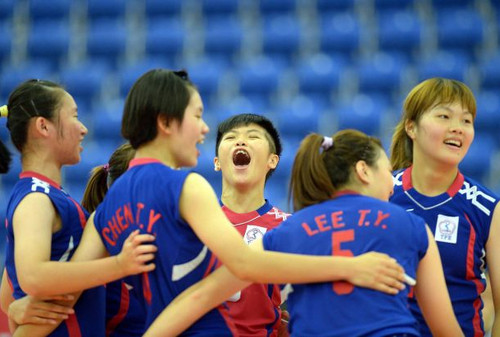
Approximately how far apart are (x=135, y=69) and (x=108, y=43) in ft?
2.05

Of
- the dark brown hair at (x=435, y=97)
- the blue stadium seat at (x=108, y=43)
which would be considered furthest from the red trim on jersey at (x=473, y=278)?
the blue stadium seat at (x=108, y=43)

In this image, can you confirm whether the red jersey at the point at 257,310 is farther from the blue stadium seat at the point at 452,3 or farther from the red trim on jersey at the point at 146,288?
the blue stadium seat at the point at 452,3

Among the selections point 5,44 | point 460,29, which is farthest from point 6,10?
point 460,29

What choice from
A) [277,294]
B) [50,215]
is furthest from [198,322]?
[277,294]

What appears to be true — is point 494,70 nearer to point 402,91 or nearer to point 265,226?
point 402,91

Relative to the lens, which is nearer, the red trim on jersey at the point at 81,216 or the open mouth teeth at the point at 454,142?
the red trim on jersey at the point at 81,216

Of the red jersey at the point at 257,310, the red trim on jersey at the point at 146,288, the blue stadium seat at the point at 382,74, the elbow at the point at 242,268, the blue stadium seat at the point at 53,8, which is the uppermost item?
the blue stadium seat at the point at 53,8

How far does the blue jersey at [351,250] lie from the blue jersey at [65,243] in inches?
32.2

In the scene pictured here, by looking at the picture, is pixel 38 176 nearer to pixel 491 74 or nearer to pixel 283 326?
pixel 283 326

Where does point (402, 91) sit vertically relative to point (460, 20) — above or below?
below

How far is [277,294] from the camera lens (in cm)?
326

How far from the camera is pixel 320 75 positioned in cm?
793

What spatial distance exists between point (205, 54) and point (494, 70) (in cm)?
347

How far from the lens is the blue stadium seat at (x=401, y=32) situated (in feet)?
26.1
